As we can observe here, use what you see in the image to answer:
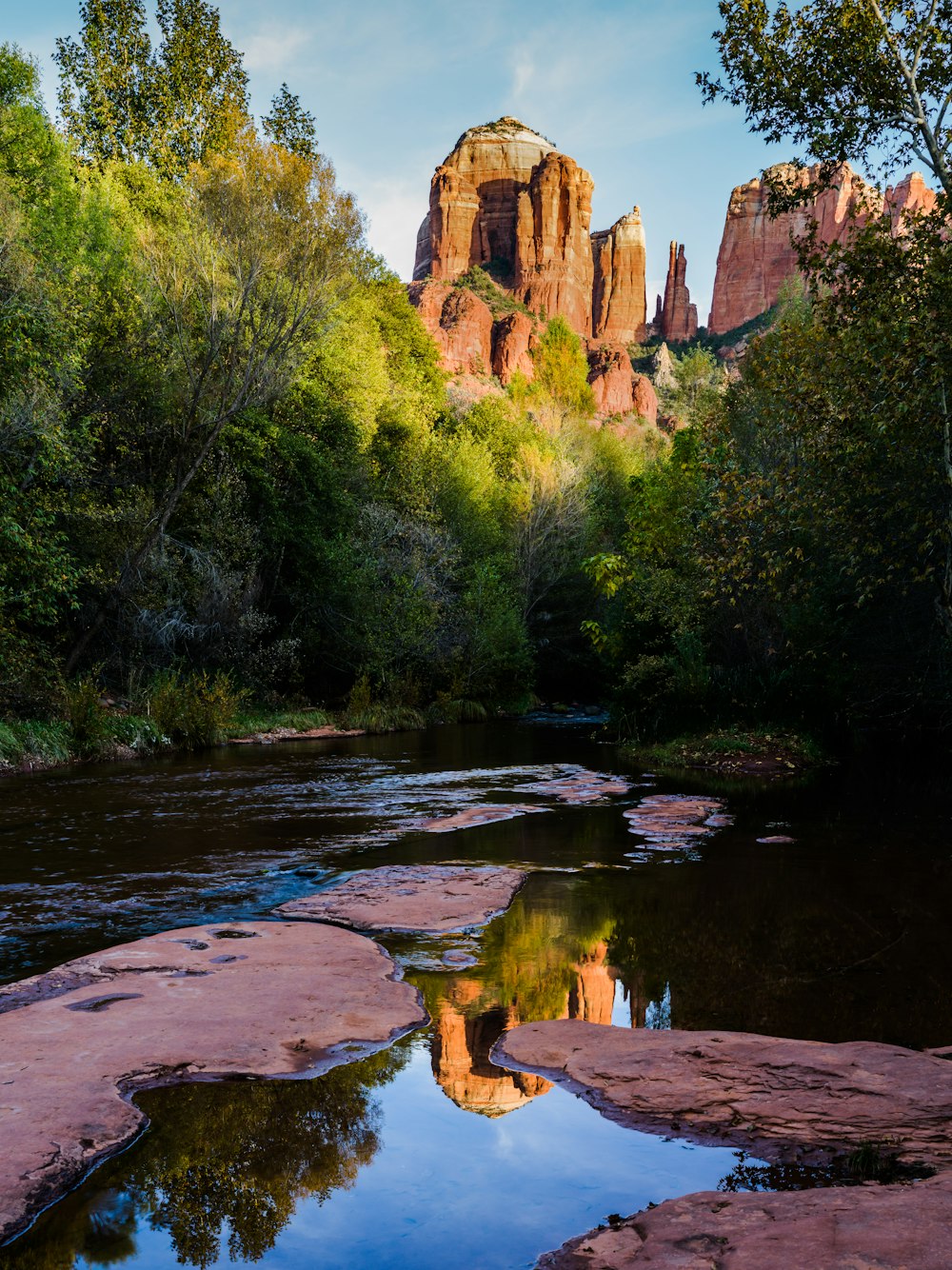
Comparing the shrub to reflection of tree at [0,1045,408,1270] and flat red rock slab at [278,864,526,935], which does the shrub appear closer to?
flat red rock slab at [278,864,526,935]

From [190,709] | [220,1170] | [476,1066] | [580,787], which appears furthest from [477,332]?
[220,1170]

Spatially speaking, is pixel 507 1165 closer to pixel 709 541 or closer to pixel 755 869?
pixel 755 869

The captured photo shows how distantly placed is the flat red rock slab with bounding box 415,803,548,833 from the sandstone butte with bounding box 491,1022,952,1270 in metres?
6.32

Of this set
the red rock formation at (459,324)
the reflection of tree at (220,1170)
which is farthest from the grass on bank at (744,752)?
the red rock formation at (459,324)

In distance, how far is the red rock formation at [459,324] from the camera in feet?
320

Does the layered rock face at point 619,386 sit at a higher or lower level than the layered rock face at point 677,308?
lower

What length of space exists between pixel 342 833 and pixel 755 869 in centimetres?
459

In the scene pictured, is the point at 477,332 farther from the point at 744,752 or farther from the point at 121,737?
the point at 121,737

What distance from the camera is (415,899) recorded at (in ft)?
24.9

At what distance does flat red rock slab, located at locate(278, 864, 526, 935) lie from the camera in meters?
7.00

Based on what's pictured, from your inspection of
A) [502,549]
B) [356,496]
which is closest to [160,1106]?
[356,496]

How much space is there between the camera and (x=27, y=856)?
9203 millimetres

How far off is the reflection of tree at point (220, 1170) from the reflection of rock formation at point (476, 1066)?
1.13 ft

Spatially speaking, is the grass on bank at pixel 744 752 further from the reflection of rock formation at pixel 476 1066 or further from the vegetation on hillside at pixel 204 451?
the reflection of rock formation at pixel 476 1066
